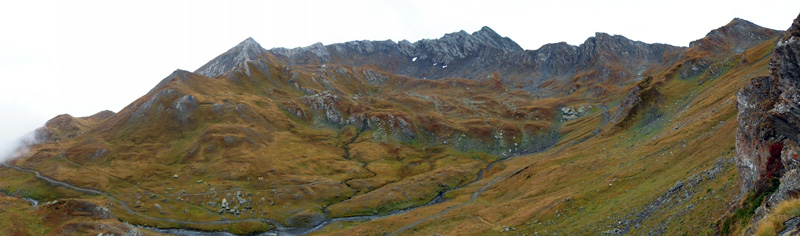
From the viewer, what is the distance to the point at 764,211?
22.4m

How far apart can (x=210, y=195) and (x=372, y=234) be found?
80.6 meters

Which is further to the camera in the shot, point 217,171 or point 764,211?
point 217,171

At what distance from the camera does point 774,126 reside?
105 feet

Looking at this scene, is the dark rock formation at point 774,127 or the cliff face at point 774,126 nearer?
the dark rock formation at point 774,127

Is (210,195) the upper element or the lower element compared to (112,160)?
lower

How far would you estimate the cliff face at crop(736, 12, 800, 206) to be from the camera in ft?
95.3

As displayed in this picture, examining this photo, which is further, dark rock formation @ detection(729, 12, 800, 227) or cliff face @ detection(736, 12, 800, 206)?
cliff face @ detection(736, 12, 800, 206)

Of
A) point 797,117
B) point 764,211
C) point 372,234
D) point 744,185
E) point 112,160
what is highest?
point 112,160

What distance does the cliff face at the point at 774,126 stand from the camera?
95.3 ft

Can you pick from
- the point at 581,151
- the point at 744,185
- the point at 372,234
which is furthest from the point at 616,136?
the point at 744,185

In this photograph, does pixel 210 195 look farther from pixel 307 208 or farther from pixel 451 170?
pixel 451 170

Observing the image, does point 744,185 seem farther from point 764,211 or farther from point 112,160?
point 112,160

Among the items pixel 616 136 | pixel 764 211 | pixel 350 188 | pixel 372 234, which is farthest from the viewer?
pixel 350 188

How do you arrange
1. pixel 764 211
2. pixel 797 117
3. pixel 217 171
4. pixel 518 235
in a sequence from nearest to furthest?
pixel 764 211 → pixel 797 117 → pixel 518 235 → pixel 217 171
